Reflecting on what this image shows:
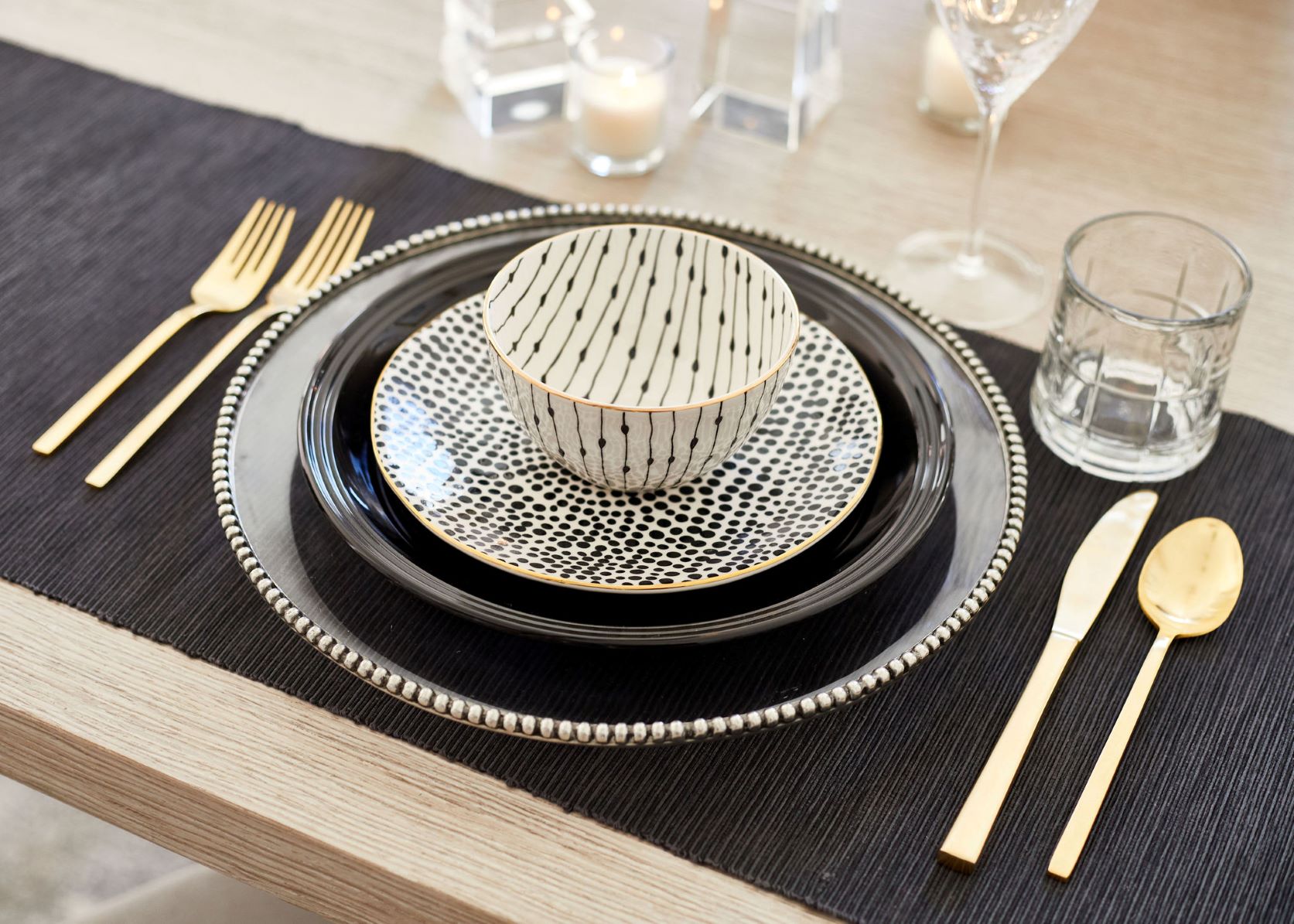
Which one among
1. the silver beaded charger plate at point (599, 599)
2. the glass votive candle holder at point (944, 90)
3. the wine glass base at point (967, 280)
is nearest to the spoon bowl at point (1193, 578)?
the silver beaded charger plate at point (599, 599)

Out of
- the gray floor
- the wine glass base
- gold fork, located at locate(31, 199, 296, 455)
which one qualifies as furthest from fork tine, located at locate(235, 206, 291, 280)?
the gray floor

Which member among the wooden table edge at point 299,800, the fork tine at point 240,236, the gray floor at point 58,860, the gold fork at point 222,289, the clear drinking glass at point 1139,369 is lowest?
the gray floor at point 58,860

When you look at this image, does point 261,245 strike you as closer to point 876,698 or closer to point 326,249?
point 326,249

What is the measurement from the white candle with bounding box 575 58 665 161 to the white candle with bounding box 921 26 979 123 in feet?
0.74

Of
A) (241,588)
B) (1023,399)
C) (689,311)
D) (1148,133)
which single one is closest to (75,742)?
(241,588)

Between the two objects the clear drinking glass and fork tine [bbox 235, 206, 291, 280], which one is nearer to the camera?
the clear drinking glass

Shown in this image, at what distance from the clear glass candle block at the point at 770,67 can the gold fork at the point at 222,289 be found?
36 cm

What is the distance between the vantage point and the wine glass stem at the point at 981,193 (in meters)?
0.82

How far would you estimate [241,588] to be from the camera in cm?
63

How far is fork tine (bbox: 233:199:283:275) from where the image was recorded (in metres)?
0.83

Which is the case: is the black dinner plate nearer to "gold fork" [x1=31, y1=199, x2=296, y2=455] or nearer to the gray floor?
"gold fork" [x1=31, y1=199, x2=296, y2=455]

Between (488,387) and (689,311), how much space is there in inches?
4.6

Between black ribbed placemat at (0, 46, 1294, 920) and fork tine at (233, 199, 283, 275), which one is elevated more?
fork tine at (233, 199, 283, 275)

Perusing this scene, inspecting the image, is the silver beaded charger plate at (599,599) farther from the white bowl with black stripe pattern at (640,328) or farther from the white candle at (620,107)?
the white candle at (620,107)
